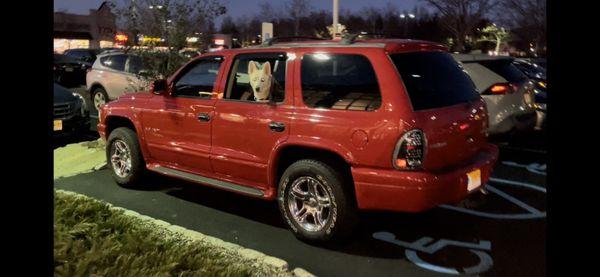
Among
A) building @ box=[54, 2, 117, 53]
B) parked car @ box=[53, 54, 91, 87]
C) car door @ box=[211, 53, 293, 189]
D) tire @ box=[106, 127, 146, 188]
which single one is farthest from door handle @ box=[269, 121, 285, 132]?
building @ box=[54, 2, 117, 53]

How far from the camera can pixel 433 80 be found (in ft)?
14.6

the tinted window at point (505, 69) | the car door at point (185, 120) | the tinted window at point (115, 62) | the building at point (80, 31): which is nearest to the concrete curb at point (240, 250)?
the car door at point (185, 120)

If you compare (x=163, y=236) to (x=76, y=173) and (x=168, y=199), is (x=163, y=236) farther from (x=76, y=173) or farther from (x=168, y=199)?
(x=76, y=173)

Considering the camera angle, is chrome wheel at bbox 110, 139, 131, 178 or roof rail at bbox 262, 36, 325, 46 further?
chrome wheel at bbox 110, 139, 131, 178

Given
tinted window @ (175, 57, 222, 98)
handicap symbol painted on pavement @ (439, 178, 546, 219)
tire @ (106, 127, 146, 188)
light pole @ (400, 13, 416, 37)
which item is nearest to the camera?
handicap symbol painted on pavement @ (439, 178, 546, 219)

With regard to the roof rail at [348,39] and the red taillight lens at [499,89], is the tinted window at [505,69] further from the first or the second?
the roof rail at [348,39]

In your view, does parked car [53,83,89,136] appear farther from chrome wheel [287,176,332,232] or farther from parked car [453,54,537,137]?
parked car [453,54,537,137]

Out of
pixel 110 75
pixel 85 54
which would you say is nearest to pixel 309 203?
pixel 110 75

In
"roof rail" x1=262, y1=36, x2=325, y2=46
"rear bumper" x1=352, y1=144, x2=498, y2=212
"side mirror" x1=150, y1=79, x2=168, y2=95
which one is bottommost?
"rear bumper" x1=352, y1=144, x2=498, y2=212

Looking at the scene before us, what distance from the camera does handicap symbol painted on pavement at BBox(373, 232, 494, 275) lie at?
13.2 ft

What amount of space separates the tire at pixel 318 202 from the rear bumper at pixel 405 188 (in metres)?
0.15

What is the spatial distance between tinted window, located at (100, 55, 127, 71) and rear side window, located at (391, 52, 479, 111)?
385 inches

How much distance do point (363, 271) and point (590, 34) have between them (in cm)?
280

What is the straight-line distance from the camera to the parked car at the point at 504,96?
763 cm
